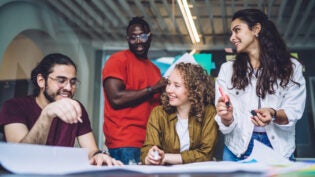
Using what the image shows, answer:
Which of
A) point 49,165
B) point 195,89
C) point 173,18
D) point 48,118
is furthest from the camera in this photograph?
point 173,18

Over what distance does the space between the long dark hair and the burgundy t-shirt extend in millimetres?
788

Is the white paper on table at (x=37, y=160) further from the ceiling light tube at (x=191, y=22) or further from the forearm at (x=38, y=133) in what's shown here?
the ceiling light tube at (x=191, y=22)

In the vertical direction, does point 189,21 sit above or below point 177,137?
above

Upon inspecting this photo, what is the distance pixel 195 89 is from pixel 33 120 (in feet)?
2.86

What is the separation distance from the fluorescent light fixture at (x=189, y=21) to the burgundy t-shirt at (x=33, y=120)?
2.50 meters

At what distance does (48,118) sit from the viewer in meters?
1.06

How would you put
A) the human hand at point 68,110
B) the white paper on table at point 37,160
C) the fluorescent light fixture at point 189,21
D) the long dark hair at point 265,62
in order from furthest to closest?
the fluorescent light fixture at point 189,21 < the long dark hair at point 265,62 < the human hand at point 68,110 < the white paper on table at point 37,160

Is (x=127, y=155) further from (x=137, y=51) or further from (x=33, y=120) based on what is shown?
(x=137, y=51)

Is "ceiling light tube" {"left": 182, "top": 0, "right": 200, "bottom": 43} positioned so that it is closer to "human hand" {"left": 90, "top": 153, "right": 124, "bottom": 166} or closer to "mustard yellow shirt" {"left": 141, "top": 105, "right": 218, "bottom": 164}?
"mustard yellow shirt" {"left": 141, "top": 105, "right": 218, "bottom": 164}

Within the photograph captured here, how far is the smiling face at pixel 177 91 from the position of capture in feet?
5.87

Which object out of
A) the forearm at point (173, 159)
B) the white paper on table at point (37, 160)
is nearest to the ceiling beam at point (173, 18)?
the forearm at point (173, 159)

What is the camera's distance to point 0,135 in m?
1.44

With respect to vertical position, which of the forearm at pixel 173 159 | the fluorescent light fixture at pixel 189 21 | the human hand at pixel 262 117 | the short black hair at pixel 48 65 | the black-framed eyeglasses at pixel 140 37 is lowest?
the forearm at pixel 173 159

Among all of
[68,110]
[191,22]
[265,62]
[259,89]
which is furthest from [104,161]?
[191,22]
